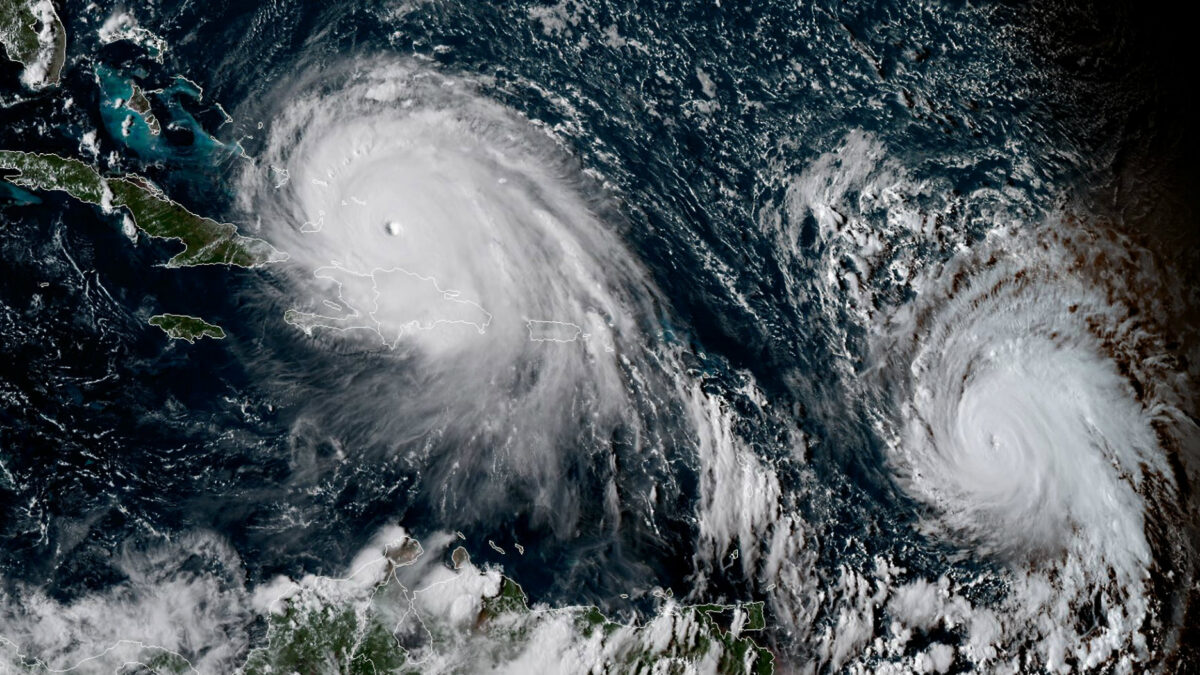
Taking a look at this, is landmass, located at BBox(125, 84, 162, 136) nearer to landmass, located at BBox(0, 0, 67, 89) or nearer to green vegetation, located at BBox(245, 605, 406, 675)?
landmass, located at BBox(0, 0, 67, 89)

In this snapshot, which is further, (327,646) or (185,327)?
(185,327)

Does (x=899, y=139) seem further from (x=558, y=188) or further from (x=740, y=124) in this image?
(x=558, y=188)

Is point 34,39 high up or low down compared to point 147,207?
up

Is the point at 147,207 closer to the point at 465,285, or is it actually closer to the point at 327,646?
the point at 465,285

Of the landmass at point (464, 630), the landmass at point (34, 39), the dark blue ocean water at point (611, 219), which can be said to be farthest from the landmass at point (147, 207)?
the landmass at point (464, 630)

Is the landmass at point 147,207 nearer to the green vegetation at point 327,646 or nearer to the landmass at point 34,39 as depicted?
the landmass at point 34,39

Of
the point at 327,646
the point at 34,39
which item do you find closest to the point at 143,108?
the point at 34,39

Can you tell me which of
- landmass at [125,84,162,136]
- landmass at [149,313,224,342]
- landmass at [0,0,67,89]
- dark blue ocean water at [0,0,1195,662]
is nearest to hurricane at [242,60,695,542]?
dark blue ocean water at [0,0,1195,662]
